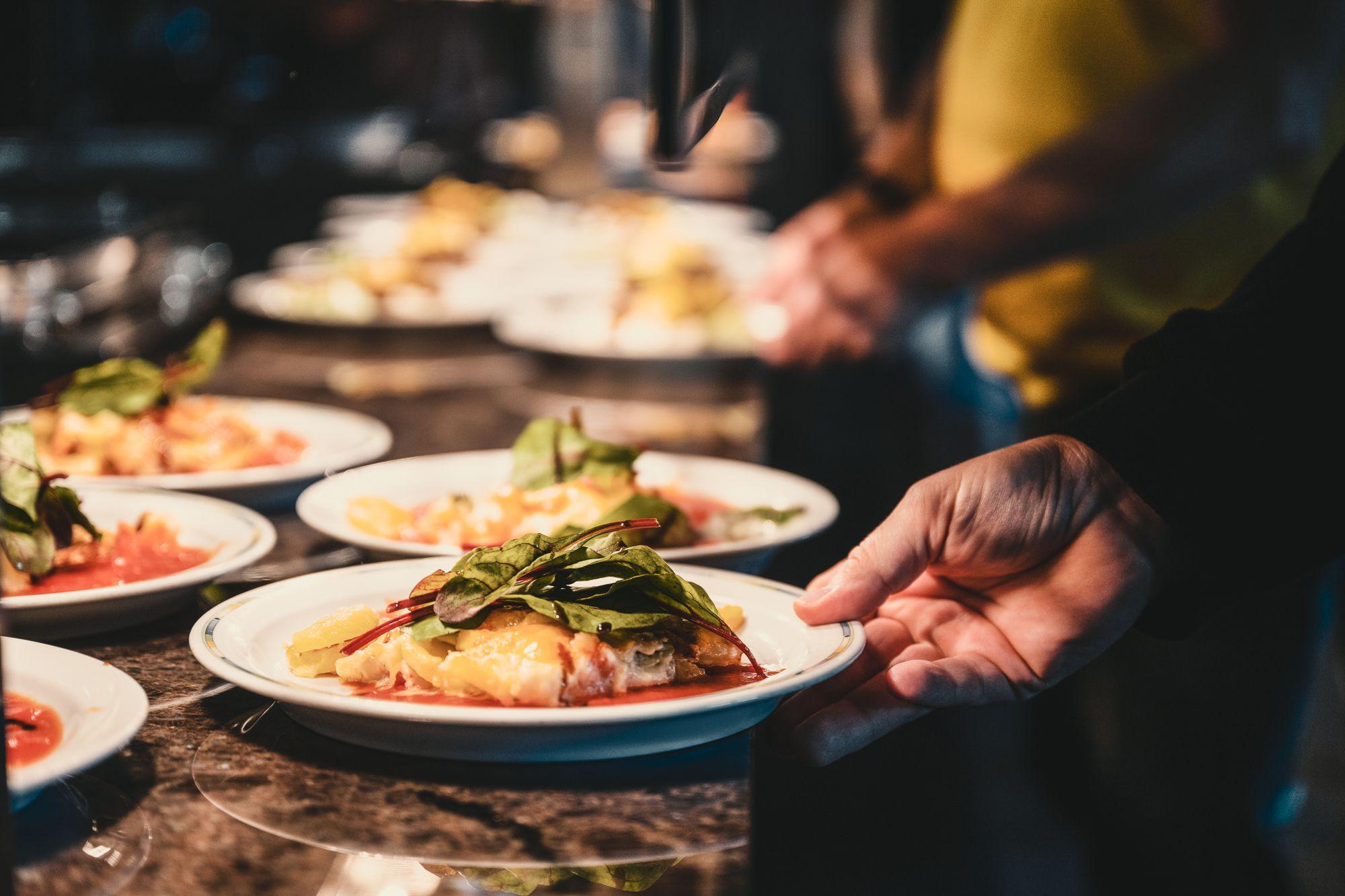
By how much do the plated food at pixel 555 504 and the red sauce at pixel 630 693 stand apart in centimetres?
24

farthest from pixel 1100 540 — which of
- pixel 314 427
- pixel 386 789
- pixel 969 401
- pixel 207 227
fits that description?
pixel 207 227

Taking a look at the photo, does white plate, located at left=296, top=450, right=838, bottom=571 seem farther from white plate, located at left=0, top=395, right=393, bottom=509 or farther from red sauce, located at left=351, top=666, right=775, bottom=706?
red sauce, located at left=351, top=666, right=775, bottom=706

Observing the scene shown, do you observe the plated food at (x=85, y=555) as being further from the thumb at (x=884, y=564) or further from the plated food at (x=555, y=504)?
the thumb at (x=884, y=564)

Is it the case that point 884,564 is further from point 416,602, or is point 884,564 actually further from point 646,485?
point 646,485

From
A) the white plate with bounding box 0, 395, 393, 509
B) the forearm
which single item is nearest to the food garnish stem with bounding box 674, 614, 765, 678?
the white plate with bounding box 0, 395, 393, 509

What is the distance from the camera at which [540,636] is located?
968mm

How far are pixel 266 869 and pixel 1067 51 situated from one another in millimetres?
2294

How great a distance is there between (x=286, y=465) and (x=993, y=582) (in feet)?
3.15

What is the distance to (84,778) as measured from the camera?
3.17 ft

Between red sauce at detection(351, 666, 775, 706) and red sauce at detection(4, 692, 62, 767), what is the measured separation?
22 cm

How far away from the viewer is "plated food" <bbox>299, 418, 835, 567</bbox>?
1.40 m

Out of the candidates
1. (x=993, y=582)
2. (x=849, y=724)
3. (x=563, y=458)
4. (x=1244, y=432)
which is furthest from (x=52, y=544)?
(x=1244, y=432)

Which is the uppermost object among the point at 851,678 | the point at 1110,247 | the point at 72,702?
the point at 1110,247

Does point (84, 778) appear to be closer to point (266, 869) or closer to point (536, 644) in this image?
point (266, 869)
